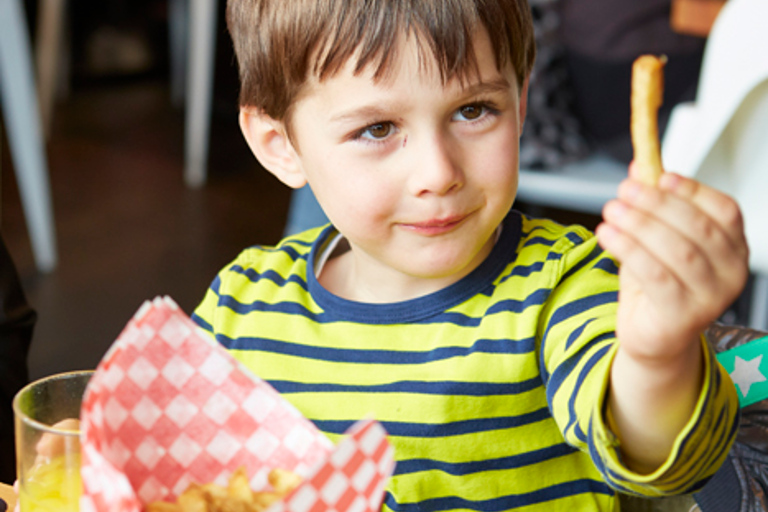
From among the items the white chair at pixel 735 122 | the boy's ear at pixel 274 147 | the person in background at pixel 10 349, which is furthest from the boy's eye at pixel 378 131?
the white chair at pixel 735 122

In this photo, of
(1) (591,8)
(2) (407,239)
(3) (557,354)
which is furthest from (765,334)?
(1) (591,8)

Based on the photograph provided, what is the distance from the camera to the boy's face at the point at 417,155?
697mm

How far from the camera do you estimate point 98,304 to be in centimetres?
225

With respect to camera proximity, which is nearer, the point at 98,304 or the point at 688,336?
the point at 688,336

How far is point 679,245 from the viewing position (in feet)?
1.52

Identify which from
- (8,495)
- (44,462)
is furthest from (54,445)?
(8,495)

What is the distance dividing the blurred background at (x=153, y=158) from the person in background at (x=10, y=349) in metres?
1.01

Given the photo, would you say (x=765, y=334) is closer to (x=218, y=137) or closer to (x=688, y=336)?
(x=688, y=336)

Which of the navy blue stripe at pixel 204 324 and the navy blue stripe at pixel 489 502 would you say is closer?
the navy blue stripe at pixel 489 502

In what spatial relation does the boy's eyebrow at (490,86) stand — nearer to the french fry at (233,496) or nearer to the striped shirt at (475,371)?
the striped shirt at (475,371)

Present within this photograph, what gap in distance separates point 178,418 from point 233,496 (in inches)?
2.5

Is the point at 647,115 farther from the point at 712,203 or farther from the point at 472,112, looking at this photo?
the point at 472,112

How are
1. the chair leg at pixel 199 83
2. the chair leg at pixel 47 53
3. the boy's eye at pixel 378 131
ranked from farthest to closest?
the chair leg at pixel 47 53 < the chair leg at pixel 199 83 < the boy's eye at pixel 378 131

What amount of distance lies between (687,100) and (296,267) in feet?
4.59
